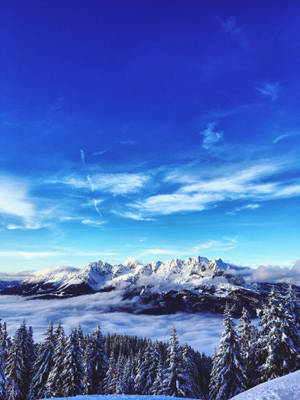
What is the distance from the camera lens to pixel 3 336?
4741 centimetres

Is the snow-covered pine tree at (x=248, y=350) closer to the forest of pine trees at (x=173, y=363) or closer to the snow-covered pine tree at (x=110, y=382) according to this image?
the forest of pine trees at (x=173, y=363)

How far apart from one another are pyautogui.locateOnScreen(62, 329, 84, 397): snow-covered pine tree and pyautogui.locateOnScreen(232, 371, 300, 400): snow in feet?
98.7

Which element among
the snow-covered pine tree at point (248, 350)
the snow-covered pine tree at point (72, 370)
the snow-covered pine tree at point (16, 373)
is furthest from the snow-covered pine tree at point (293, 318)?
the snow-covered pine tree at point (16, 373)

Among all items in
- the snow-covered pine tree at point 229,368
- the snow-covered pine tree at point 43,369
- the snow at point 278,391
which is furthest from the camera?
the snow-covered pine tree at point 43,369

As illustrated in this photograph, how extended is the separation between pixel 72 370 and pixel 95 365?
7538 mm

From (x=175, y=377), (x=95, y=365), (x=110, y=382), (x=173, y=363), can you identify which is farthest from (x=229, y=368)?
(x=110, y=382)

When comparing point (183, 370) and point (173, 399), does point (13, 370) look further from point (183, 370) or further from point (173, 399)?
point (173, 399)

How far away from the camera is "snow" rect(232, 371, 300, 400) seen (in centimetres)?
927

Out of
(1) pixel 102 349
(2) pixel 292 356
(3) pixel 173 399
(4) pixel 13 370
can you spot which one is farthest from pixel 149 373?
(3) pixel 173 399

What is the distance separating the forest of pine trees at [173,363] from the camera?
2442 cm

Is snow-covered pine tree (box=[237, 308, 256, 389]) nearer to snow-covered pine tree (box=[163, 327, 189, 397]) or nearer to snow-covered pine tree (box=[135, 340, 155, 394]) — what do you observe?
snow-covered pine tree (box=[163, 327, 189, 397])

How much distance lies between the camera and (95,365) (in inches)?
1598

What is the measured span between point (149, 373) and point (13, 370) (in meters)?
19.6

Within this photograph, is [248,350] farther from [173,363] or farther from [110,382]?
[110,382]
